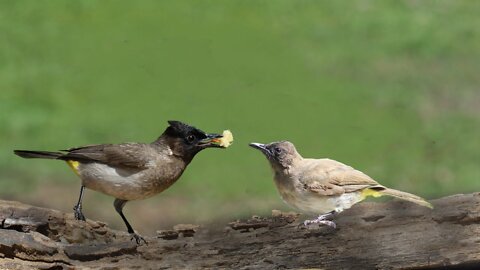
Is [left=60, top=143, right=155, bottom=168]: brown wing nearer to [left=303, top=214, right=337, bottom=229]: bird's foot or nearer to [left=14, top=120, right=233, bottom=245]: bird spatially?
[left=14, top=120, right=233, bottom=245]: bird

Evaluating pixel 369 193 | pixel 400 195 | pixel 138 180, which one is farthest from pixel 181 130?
pixel 400 195

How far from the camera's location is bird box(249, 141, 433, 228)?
17.4 feet

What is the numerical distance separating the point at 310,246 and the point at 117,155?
1.10 m

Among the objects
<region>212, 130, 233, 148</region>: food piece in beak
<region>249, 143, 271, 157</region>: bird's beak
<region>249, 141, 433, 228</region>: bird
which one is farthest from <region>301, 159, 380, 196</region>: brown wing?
<region>212, 130, 233, 148</region>: food piece in beak

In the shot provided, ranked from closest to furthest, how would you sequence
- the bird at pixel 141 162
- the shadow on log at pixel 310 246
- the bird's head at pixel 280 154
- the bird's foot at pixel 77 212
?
the bird's head at pixel 280 154
the bird at pixel 141 162
the shadow on log at pixel 310 246
the bird's foot at pixel 77 212

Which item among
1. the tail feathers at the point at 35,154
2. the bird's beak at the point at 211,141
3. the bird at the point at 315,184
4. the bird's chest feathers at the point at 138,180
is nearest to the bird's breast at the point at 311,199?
the bird at the point at 315,184

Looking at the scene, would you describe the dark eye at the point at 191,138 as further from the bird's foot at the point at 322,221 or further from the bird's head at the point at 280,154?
the bird's foot at the point at 322,221

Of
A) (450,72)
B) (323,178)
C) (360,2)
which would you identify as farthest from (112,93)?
(323,178)

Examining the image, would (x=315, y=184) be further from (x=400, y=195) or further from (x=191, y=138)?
(x=191, y=138)

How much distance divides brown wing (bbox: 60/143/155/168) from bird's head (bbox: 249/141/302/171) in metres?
0.63

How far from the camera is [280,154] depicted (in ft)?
17.8

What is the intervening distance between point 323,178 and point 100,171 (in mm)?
1184

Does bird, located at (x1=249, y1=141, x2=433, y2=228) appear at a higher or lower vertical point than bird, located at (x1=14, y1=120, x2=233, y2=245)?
lower

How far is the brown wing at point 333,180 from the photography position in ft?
17.4
